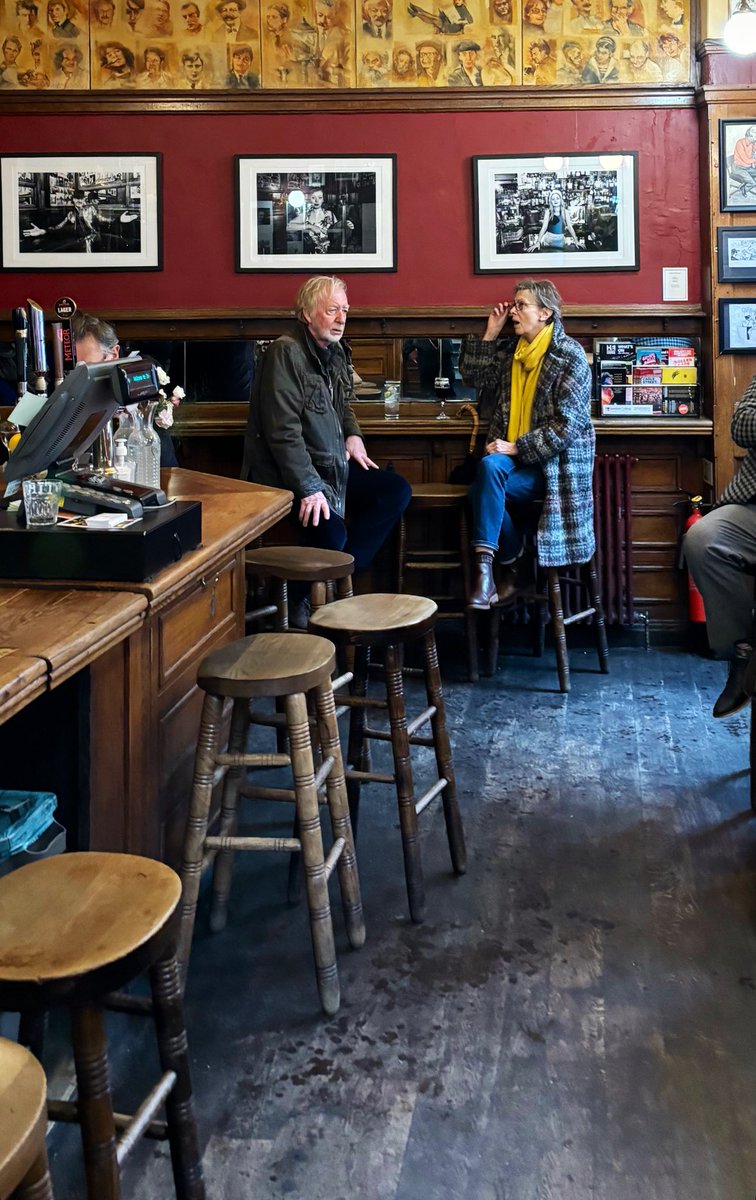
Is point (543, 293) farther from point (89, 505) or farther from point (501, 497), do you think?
point (89, 505)

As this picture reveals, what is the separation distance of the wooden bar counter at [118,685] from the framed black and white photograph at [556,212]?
10.4ft

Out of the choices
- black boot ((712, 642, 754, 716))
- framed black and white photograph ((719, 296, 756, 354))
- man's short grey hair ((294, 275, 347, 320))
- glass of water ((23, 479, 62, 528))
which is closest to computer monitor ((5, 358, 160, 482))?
glass of water ((23, 479, 62, 528))

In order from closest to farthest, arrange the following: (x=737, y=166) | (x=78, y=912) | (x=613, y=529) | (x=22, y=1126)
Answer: (x=22, y=1126) → (x=78, y=912) → (x=737, y=166) → (x=613, y=529)

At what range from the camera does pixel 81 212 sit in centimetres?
605

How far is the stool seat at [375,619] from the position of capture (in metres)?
3.03

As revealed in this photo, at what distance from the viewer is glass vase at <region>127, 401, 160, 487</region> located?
3.06m

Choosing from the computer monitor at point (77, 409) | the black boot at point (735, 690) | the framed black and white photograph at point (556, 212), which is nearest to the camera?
the computer monitor at point (77, 409)

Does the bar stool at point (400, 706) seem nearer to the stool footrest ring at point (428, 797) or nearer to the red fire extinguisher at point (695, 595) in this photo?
the stool footrest ring at point (428, 797)

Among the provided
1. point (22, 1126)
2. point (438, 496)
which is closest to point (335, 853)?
point (22, 1126)

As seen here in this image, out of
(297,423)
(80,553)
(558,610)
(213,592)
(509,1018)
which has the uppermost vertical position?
(297,423)

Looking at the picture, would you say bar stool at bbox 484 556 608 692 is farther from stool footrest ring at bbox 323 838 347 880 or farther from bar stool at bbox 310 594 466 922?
stool footrest ring at bbox 323 838 347 880

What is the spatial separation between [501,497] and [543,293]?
0.97 meters

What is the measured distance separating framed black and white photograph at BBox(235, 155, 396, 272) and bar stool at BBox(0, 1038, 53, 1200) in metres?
5.18

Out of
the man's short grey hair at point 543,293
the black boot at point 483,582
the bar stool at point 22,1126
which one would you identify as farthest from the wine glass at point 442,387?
the bar stool at point 22,1126
